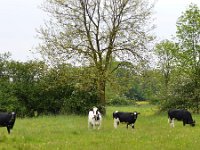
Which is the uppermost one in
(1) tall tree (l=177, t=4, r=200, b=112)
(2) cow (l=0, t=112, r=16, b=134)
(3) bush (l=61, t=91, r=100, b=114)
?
(1) tall tree (l=177, t=4, r=200, b=112)

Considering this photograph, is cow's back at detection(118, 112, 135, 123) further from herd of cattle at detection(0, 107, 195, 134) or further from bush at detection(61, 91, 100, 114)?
bush at detection(61, 91, 100, 114)

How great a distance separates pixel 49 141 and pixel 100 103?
2455 centimetres

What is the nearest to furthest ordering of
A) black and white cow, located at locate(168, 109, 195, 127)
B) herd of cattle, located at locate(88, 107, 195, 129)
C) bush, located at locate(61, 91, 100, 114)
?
herd of cattle, located at locate(88, 107, 195, 129), black and white cow, located at locate(168, 109, 195, 127), bush, located at locate(61, 91, 100, 114)

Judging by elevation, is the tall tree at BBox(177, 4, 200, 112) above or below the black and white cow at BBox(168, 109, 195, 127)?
above

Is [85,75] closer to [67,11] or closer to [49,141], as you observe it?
[67,11]

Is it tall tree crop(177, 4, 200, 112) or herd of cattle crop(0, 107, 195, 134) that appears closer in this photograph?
herd of cattle crop(0, 107, 195, 134)

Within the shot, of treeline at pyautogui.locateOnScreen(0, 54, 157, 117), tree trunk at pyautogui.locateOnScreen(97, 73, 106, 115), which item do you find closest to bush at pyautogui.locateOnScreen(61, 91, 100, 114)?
treeline at pyautogui.locateOnScreen(0, 54, 157, 117)

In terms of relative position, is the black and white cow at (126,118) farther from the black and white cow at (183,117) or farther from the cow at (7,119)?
the cow at (7,119)

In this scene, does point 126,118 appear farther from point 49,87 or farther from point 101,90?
point 49,87

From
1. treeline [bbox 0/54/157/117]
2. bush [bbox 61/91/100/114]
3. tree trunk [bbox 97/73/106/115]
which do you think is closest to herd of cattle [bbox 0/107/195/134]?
tree trunk [bbox 97/73/106/115]

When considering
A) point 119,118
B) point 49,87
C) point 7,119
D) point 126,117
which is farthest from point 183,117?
point 49,87

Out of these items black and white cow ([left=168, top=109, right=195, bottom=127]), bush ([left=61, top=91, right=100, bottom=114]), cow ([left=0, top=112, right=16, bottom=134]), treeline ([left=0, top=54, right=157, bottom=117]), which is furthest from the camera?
bush ([left=61, top=91, right=100, bottom=114])

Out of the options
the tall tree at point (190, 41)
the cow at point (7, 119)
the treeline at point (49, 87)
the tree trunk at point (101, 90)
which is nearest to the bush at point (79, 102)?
the treeline at point (49, 87)

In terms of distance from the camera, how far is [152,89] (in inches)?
2630
